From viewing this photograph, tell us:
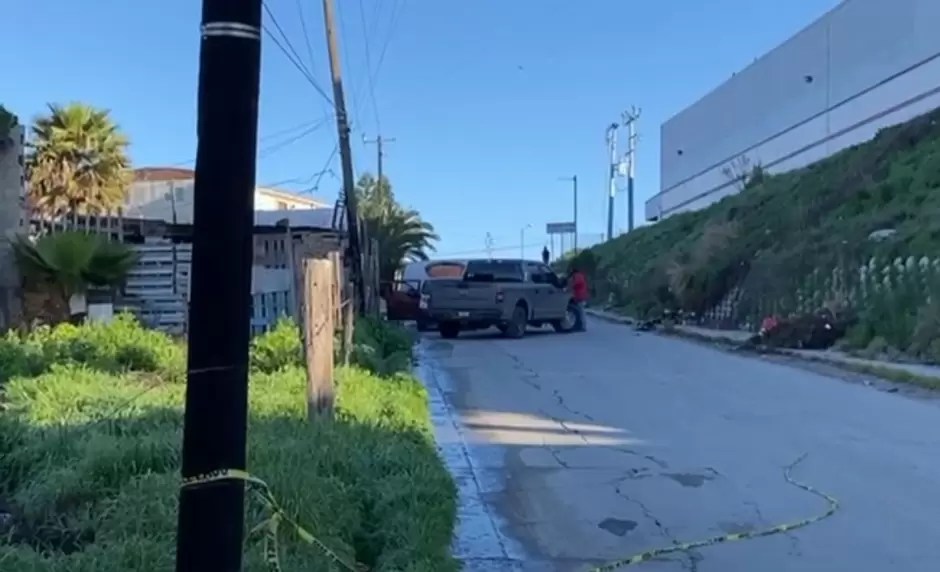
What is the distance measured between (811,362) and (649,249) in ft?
109

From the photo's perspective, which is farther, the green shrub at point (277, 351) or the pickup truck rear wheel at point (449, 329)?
the pickup truck rear wheel at point (449, 329)

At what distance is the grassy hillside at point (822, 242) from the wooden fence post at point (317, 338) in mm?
16207

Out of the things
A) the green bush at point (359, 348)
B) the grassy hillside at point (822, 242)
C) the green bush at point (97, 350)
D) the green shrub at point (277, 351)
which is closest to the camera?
the green bush at point (97, 350)

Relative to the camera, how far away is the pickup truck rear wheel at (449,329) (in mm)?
29344

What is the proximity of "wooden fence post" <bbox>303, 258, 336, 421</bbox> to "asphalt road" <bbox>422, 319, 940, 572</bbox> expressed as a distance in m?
1.39

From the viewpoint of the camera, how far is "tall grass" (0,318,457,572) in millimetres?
5547

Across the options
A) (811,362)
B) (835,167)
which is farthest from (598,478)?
(835,167)

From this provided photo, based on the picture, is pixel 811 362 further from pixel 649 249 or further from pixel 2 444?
pixel 649 249

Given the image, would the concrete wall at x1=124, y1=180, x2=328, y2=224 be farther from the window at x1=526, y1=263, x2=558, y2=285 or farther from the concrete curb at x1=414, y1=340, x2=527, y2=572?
the concrete curb at x1=414, y1=340, x2=527, y2=572

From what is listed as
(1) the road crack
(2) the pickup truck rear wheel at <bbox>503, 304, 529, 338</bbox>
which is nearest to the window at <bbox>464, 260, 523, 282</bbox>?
(2) the pickup truck rear wheel at <bbox>503, 304, 529, 338</bbox>

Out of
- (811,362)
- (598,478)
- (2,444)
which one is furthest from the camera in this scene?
(811,362)

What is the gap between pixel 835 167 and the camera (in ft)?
137

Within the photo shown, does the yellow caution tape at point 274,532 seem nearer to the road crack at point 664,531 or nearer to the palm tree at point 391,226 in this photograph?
the road crack at point 664,531

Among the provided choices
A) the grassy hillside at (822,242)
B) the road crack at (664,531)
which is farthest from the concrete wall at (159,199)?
the road crack at (664,531)
